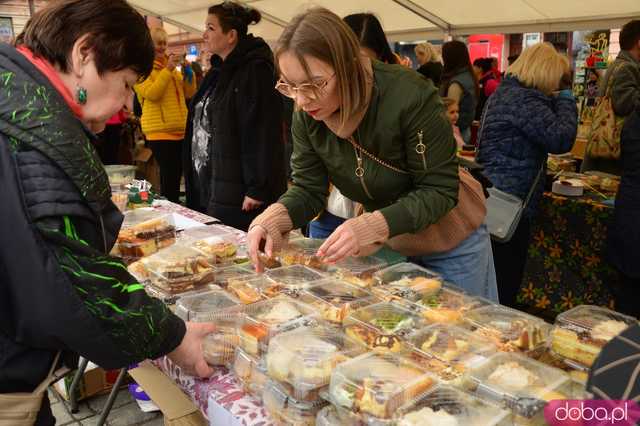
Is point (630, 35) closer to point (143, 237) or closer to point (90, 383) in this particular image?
point (143, 237)

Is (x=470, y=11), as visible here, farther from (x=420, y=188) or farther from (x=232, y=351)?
(x=232, y=351)

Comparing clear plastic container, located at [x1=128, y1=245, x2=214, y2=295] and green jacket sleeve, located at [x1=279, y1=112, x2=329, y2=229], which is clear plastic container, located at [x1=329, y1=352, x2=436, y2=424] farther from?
green jacket sleeve, located at [x1=279, y1=112, x2=329, y2=229]

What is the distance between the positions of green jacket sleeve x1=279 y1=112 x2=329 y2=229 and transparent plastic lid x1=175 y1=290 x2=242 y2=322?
45 cm

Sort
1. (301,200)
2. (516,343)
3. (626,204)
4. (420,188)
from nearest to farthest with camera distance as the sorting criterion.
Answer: (516,343)
(420,188)
(301,200)
(626,204)

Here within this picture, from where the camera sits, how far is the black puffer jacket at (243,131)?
296 cm

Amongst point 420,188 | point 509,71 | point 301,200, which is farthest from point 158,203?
point 509,71

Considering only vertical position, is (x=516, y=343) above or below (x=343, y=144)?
below

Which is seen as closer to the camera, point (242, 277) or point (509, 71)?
point (242, 277)

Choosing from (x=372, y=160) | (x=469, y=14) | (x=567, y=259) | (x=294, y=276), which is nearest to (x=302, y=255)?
(x=294, y=276)

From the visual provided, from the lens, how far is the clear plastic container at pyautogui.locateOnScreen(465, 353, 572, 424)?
3.37ft

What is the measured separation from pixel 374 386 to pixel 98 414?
1.99m

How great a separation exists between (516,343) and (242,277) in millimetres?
820

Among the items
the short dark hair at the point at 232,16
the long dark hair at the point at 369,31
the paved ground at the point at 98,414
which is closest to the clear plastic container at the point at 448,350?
the long dark hair at the point at 369,31

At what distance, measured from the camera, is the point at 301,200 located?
1945 mm
